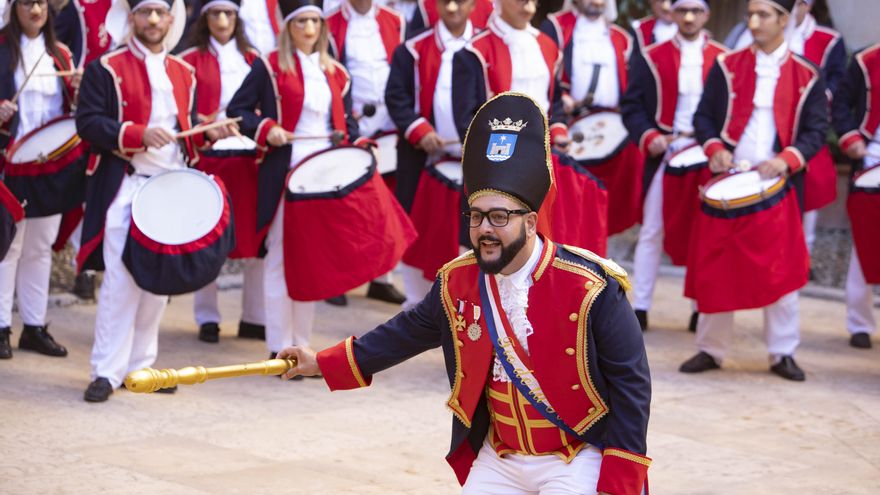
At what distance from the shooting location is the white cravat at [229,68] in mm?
8547

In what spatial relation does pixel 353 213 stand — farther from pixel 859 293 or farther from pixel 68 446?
pixel 859 293

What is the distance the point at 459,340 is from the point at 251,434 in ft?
8.26

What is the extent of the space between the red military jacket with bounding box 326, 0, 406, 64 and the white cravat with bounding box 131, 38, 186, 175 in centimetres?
244

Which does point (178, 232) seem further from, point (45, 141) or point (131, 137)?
point (45, 141)

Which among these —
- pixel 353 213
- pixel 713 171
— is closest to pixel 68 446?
pixel 353 213

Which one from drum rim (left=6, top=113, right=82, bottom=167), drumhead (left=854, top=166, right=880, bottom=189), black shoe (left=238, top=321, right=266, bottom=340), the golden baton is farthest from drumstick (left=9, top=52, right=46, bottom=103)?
drumhead (left=854, top=166, right=880, bottom=189)

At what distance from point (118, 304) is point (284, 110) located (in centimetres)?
138

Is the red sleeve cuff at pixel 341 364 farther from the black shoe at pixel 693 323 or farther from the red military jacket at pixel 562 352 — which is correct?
the black shoe at pixel 693 323

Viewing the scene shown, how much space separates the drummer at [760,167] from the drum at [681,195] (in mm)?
610

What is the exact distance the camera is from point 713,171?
791cm

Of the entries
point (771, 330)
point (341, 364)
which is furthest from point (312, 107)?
point (341, 364)

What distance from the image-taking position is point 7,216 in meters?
6.72

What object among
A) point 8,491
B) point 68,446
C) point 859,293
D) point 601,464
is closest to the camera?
point 601,464

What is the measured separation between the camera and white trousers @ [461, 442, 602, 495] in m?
3.90
